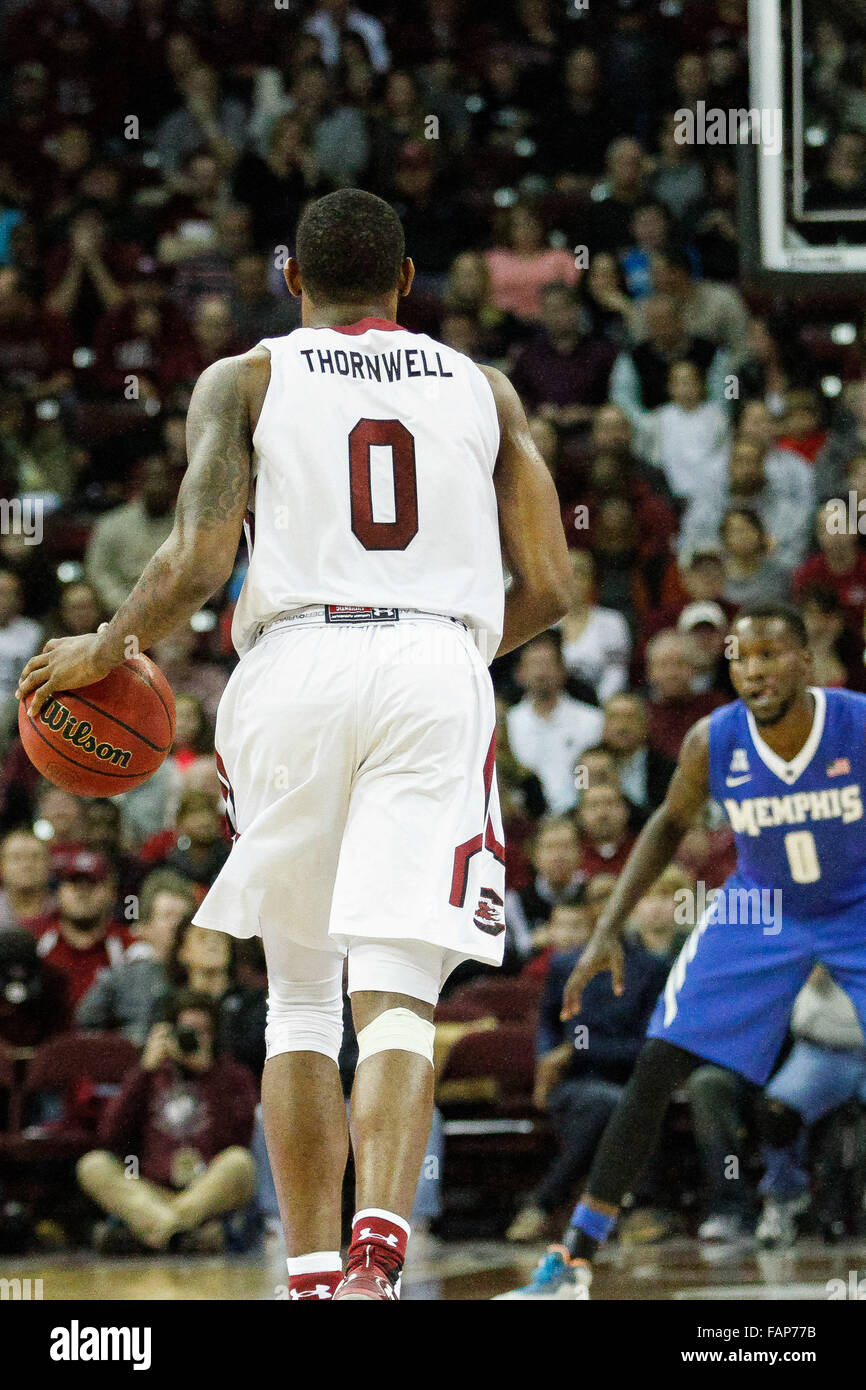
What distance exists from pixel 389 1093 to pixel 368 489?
3.65ft

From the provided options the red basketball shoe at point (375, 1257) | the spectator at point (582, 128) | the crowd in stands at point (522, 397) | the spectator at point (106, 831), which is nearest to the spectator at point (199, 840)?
the crowd in stands at point (522, 397)

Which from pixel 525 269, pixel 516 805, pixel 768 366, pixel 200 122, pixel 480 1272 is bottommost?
pixel 480 1272

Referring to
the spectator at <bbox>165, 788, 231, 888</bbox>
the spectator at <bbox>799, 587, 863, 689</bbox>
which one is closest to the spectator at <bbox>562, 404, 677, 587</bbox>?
the spectator at <bbox>799, 587, 863, 689</bbox>

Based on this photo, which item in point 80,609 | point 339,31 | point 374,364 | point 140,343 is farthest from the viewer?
point 339,31

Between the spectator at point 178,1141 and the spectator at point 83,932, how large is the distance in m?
0.72

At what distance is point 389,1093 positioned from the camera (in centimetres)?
331

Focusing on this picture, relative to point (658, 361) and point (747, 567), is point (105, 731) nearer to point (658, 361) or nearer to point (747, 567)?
point (747, 567)

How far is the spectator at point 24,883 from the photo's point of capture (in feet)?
26.3

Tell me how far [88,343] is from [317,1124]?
8654 mm
